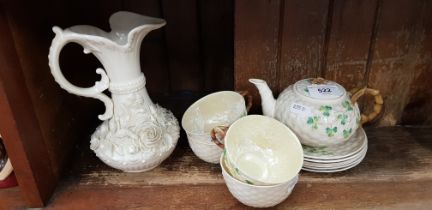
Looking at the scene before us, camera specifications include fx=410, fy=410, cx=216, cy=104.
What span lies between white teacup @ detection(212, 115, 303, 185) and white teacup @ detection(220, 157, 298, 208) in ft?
0.08

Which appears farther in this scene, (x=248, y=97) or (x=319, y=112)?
(x=248, y=97)

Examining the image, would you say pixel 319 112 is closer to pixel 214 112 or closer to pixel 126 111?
pixel 214 112

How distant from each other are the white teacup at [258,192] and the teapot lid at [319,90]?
0.15 metres

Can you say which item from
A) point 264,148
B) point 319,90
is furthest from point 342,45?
point 264,148

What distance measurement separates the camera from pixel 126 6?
2.84ft

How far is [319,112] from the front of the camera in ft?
2.19

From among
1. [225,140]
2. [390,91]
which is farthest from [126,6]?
[390,91]

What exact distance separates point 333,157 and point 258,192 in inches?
6.8

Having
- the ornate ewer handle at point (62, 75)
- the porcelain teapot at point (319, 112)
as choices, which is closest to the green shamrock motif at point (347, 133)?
the porcelain teapot at point (319, 112)

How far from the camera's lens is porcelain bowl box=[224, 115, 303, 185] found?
0.66 metres

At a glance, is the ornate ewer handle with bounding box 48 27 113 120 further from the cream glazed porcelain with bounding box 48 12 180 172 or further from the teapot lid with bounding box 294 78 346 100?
the teapot lid with bounding box 294 78 346 100

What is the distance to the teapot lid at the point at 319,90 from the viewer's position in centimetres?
68

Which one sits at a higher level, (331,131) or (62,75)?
(62,75)

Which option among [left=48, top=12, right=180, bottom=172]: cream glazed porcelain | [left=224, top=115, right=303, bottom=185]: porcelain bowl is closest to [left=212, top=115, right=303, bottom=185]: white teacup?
[left=224, top=115, right=303, bottom=185]: porcelain bowl
